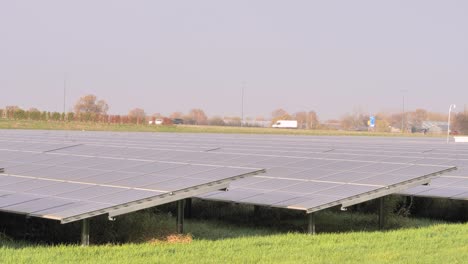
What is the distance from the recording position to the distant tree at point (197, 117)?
138 metres

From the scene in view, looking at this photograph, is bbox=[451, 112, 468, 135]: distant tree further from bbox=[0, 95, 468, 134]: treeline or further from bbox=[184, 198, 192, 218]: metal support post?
bbox=[184, 198, 192, 218]: metal support post

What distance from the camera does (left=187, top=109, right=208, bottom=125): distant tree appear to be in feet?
453

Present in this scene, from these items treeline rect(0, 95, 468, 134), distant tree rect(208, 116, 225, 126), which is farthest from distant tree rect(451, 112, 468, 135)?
distant tree rect(208, 116, 225, 126)

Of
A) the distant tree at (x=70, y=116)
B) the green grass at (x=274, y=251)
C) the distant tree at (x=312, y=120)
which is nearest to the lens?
the green grass at (x=274, y=251)


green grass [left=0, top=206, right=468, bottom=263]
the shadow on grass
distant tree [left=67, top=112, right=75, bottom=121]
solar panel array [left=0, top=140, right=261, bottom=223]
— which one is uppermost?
distant tree [left=67, top=112, right=75, bottom=121]

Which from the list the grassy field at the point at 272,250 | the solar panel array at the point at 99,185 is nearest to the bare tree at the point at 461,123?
the solar panel array at the point at 99,185

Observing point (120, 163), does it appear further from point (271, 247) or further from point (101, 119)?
point (101, 119)

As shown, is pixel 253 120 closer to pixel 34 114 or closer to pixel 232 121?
pixel 232 121

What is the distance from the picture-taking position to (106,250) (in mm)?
12992

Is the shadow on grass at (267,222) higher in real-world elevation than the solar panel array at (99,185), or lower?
lower

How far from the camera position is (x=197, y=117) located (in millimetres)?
150250

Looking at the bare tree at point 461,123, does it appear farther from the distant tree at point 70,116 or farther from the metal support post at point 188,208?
the metal support post at point 188,208

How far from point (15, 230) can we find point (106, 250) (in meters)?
3.71

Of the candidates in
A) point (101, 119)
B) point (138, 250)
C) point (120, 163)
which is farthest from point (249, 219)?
point (101, 119)
